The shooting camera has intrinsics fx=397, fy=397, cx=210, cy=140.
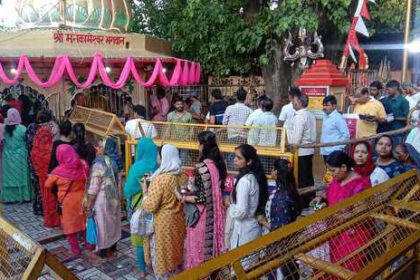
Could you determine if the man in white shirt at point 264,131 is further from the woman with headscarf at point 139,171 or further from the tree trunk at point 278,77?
the tree trunk at point 278,77

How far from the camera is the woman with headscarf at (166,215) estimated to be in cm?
347

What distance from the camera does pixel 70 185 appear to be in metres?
4.53

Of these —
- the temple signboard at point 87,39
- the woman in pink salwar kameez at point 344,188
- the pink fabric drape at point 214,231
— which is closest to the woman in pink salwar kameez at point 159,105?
the temple signboard at point 87,39

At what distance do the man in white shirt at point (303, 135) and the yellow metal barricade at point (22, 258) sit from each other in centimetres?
404

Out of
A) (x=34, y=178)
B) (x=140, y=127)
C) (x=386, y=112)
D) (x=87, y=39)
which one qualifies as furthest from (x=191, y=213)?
(x=87, y=39)

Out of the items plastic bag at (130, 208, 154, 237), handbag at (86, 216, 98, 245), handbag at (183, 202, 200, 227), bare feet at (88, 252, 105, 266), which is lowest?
bare feet at (88, 252, 105, 266)

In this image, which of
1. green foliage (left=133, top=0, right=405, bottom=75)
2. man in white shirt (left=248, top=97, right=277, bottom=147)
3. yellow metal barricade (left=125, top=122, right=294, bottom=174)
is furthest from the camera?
green foliage (left=133, top=0, right=405, bottom=75)

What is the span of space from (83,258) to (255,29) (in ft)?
26.8

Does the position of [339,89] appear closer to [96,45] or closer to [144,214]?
[144,214]

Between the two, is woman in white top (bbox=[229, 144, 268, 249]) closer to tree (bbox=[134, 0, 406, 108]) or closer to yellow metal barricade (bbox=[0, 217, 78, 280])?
yellow metal barricade (bbox=[0, 217, 78, 280])

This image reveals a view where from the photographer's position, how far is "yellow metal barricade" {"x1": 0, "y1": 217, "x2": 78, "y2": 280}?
155 centimetres

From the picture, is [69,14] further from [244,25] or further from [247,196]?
[247,196]

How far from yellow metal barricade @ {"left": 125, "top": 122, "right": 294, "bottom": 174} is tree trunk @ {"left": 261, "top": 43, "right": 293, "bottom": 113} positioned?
5938 mm

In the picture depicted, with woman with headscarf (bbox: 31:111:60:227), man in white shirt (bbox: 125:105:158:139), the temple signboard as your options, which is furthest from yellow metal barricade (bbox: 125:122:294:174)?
the temple signboard
